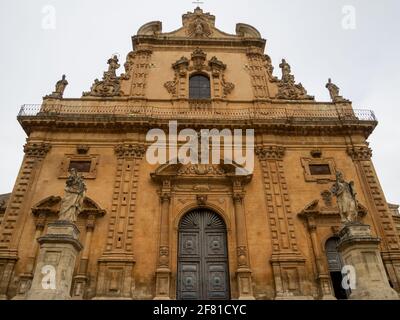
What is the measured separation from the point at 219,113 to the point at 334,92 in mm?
5586

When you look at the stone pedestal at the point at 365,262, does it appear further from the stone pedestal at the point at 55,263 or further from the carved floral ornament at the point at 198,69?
the carved floral ornament at the point at 198,69

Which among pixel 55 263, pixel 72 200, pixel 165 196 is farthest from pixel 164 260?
pixel 55 263

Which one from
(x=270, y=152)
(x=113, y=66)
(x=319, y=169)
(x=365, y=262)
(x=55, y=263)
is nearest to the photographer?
(x=55, y=263)

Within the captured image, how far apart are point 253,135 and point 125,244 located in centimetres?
664

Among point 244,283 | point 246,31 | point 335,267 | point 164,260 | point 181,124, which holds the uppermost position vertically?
point 246,31

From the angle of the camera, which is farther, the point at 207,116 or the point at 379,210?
the point at 207,116

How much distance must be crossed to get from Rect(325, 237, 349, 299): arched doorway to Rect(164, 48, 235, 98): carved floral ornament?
312 inches

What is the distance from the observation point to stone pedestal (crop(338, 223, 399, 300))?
889 centimetres

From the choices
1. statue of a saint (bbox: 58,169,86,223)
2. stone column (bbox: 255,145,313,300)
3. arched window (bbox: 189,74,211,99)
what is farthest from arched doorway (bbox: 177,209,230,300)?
arched window (bbox: 189,74,211,99)

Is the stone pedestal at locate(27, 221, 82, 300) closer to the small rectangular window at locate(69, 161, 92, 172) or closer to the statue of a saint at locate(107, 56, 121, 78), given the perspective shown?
the small rectangular window at locate(69, 161, 92, 172)

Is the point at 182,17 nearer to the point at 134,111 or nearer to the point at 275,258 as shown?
the point at 134,111

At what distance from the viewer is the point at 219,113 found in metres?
15.4

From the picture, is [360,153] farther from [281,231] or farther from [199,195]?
[199,195]

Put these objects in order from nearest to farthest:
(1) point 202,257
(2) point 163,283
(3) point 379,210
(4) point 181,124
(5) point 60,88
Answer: (2) point 163,283 < (1) point 202,257 < (3) point 379,210 < (4) point 181,124 < (5) point 60,88
